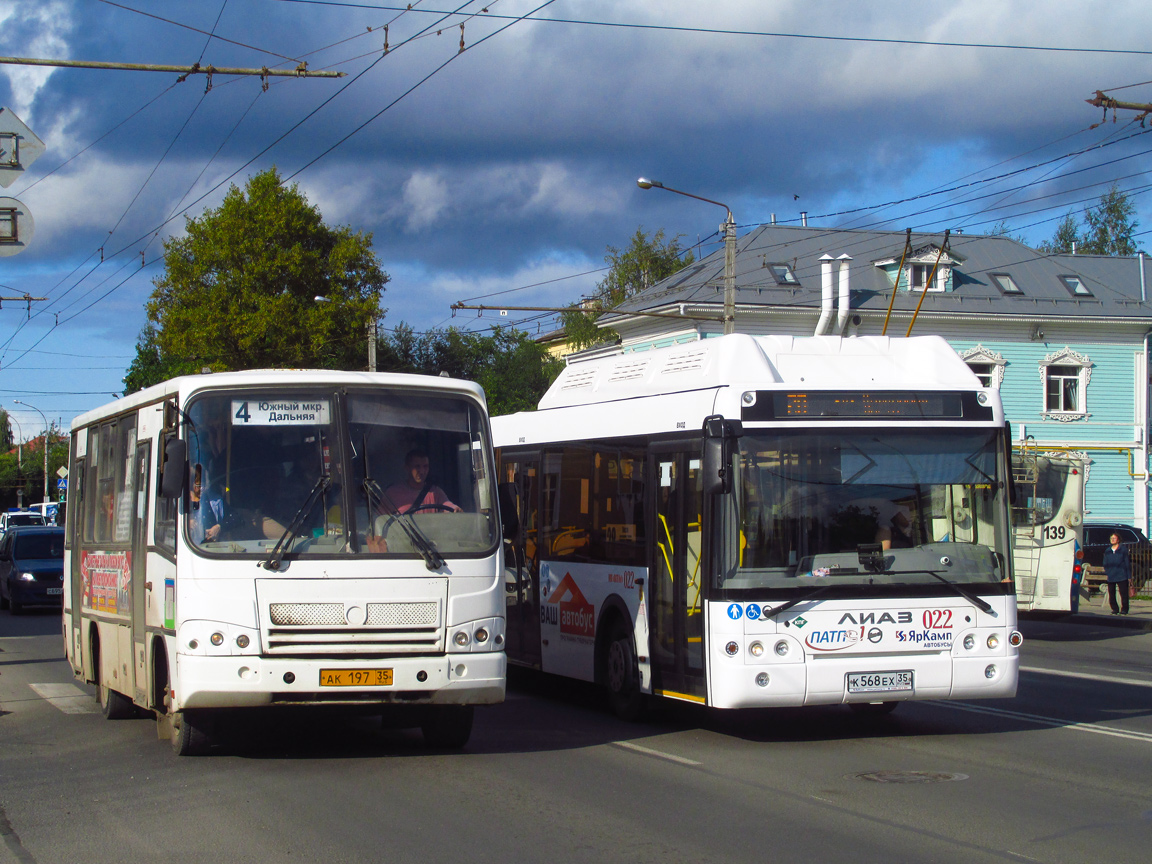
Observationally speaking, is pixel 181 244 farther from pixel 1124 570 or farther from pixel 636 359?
pixel 636 359

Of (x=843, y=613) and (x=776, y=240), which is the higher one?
(x=776, y=240)

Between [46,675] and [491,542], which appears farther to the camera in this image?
[46,675]

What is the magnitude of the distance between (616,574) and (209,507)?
4113 mm

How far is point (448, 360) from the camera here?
66.6 meters

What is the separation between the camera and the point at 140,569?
10141mm

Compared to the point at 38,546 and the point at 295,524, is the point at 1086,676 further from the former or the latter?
the point at 38,546

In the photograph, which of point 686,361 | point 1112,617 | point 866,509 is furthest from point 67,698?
point 1112,617

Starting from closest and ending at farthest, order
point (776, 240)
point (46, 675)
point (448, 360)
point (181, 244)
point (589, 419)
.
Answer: point (589, 419) → point (46, 675) → point (181, 244) → point (776, 240) → point (448, 360)

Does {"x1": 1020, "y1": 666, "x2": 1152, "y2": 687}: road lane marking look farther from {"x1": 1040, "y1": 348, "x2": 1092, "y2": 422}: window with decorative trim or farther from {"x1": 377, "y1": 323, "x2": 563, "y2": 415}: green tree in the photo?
{"x1": 377, "y1": 323, "x2": 563, "y2": 415}: green tree

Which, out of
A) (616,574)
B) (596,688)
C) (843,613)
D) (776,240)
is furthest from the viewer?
(776,240)

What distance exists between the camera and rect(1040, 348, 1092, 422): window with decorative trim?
156ft

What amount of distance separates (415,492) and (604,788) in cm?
235

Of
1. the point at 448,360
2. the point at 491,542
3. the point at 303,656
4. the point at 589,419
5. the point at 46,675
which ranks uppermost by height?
the point at 448,360

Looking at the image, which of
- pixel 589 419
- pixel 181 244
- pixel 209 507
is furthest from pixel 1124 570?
pixel 181 244
